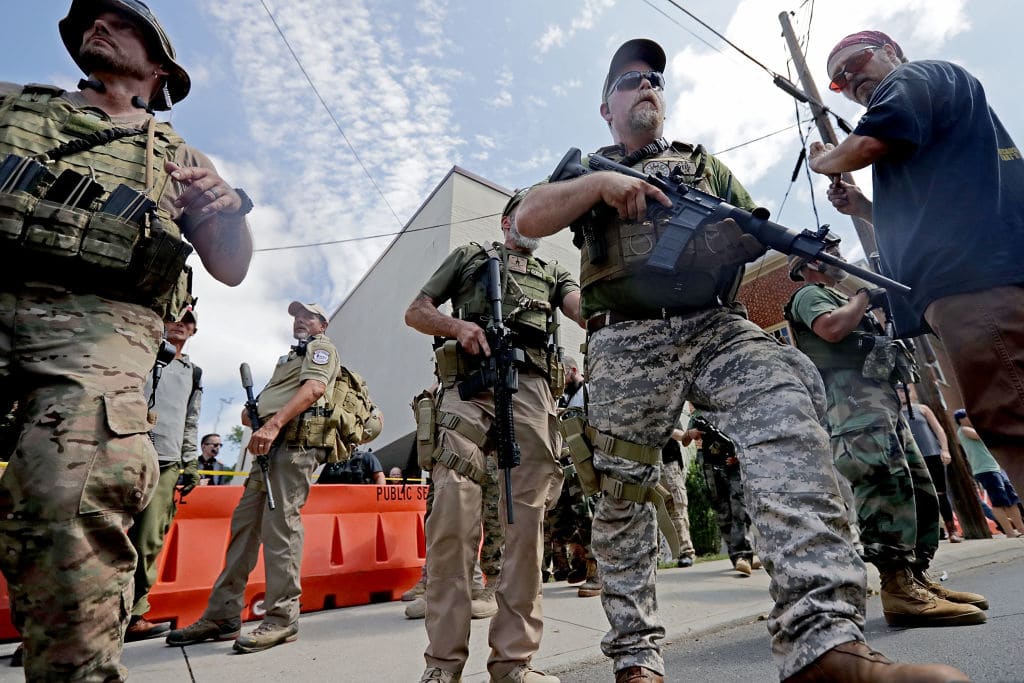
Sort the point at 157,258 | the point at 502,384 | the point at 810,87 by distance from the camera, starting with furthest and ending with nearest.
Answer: the point at 810,87 → the point at 502,384 → the point at 157,258

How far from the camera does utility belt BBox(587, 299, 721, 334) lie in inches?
77.8

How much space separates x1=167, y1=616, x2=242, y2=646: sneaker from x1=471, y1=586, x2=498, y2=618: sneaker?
55.8 inches

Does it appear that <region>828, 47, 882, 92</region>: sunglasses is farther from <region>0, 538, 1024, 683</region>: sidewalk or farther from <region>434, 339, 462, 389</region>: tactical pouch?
<region>0, 538, 1024, 683</region>: sidewalk

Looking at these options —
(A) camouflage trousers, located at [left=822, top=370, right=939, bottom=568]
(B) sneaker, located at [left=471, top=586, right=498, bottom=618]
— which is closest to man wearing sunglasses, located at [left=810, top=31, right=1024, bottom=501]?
(A) camouflage trousers, located at [left=822, top=370, right=939, bottom=568]

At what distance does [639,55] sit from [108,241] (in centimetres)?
205

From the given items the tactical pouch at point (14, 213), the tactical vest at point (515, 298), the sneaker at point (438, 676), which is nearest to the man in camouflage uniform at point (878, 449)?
the tactical vest at point (515, 298)

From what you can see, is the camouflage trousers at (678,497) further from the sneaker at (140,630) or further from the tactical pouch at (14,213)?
the tactical pouch at (14,213)

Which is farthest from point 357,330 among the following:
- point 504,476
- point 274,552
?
point 504,476

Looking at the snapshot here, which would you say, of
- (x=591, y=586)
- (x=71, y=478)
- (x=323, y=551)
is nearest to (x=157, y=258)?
(x=71, y=478)

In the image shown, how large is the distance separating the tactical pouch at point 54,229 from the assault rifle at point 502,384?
4.84ft

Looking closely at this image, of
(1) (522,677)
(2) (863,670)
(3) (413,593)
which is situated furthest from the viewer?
(3) (413,593)

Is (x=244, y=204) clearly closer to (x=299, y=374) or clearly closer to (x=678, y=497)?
(x=299, y=374)

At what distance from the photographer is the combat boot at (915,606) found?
279 centimetres

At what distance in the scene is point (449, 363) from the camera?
105 inches
